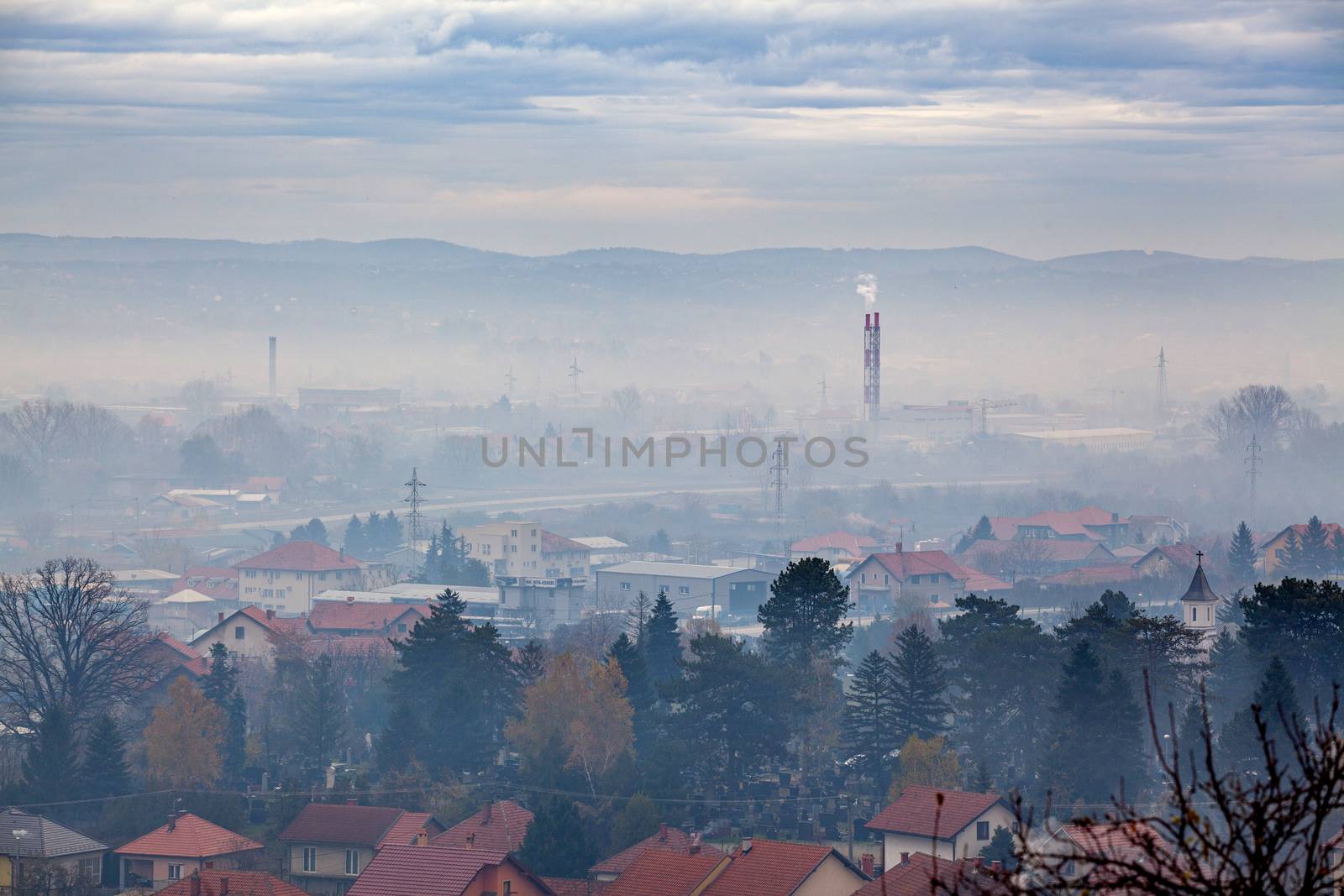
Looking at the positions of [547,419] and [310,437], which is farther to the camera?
[547,419]

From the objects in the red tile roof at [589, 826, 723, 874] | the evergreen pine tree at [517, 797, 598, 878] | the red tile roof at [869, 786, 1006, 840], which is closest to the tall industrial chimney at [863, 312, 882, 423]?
the red tile roof at [589, 826, 723, 874]

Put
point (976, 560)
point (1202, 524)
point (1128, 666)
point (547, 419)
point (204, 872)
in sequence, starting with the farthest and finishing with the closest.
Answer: point (547, 419) → point (1202, 524) → point (976, 560) → point (1128, 666) → point (204, 872)

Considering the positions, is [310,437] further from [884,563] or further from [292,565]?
[884,563]

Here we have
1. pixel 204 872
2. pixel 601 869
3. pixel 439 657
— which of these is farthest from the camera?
pixel 439 657

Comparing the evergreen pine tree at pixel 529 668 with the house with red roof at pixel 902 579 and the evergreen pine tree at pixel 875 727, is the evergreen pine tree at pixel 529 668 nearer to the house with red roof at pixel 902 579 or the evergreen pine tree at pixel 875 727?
the evergreen pine tree at pixel 875 727

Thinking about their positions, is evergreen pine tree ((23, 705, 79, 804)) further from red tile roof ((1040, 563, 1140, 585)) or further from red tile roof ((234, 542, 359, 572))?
red tile roof ((1040, 563, 1140, 585))

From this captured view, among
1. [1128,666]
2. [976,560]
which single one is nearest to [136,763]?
[1128,666]

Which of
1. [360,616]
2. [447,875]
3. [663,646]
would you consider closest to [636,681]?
[663,646]
